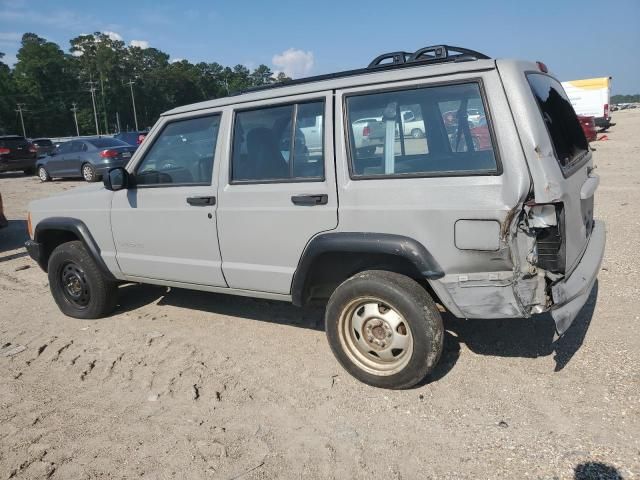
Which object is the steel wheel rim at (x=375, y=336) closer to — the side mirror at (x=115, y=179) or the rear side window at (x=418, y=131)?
the rear side window at (x=418, y=131)

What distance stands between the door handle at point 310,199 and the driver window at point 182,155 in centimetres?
86

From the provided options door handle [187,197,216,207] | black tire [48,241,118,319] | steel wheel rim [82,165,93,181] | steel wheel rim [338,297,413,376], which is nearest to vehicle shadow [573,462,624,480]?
steel wheel rim [338,297,413,376]

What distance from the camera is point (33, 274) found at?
6.89m

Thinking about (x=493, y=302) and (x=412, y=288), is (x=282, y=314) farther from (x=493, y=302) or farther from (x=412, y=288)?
(x=493, y=302)

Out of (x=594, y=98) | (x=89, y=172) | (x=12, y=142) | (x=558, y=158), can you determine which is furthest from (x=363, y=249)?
(x=594, y=98)

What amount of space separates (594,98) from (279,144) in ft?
94.8

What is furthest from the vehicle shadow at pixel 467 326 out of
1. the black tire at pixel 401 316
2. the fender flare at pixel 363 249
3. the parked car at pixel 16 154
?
the parked car at pixel 16 154

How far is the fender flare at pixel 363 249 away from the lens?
2.97 m

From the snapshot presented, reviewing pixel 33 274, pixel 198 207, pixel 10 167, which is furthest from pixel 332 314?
pixel 10 167

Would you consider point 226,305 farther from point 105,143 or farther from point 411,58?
point 105,143

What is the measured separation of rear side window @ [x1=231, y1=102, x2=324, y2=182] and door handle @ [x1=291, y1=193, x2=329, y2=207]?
14 centimetres

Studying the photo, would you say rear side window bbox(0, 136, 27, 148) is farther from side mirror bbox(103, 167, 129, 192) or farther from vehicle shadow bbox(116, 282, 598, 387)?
side mirror bbox(103, 167, 129, 192)

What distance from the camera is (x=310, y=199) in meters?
3.35

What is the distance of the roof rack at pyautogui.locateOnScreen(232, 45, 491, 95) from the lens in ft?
10.4
